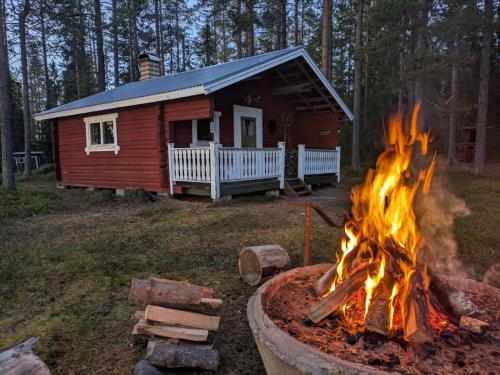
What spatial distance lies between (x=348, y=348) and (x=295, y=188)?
364 inches

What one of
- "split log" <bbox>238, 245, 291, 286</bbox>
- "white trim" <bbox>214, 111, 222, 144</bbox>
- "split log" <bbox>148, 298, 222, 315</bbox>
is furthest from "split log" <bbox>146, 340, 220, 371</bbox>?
"white trim" <bbox>214, 111, 222, 144</bbox>

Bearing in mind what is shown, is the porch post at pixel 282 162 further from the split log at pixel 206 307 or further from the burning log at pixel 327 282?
the split log at pixel 206 307

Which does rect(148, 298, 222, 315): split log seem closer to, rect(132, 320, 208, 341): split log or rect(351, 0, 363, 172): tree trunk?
rect(132, 320, 208, 341): split log

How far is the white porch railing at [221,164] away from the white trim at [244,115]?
1905 mm

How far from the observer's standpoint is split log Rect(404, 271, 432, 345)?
1.91 meters

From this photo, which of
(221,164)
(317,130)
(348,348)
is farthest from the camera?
(317,130)

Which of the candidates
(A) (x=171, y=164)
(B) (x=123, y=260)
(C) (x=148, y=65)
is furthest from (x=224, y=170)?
(C) (x=148, y=65)

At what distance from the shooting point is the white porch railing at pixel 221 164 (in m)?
8.91

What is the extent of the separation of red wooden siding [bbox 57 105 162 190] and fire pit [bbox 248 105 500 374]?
8.44m

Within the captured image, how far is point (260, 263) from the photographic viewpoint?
3.67 meters

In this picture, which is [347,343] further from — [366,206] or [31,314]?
[31,314]

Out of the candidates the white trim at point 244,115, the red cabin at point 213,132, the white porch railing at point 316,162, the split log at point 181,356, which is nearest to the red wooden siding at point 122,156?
the red cabin at point 213,132

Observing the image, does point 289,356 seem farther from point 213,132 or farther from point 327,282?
point 213,132

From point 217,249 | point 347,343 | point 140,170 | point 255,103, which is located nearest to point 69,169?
point 140,170
